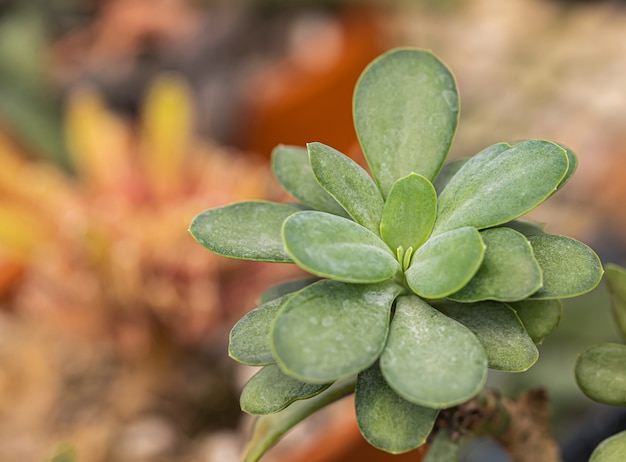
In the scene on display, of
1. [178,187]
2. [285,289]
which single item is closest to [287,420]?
[285,289]

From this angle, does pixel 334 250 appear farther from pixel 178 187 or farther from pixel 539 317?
pixel 178 187

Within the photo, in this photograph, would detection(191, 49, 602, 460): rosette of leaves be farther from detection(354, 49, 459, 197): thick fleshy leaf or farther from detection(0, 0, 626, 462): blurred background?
detection(0, 0, 626, 462): blurred background

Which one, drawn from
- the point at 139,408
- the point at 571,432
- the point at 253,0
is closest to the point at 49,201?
the point at 139,408

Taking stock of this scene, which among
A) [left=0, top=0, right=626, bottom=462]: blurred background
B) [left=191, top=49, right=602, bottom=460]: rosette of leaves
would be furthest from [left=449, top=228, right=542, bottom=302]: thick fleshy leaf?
[left=0, top=0, right=626, bottom=462]: blurred background

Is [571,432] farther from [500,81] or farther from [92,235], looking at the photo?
[500,81]

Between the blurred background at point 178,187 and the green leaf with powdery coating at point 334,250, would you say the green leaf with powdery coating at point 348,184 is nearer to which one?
the green leaf with powdery coating at point 334,250
